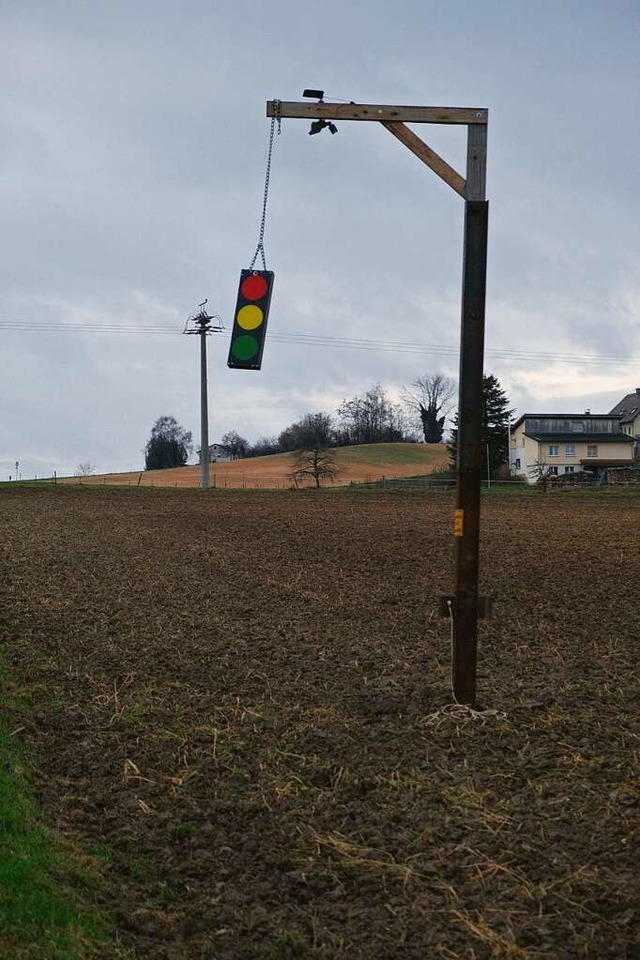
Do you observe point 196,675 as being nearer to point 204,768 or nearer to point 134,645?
point 134,645

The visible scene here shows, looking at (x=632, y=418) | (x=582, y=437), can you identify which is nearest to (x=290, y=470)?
(x=582, y=437)

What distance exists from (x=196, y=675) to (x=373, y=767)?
2.84 m

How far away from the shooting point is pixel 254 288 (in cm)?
713

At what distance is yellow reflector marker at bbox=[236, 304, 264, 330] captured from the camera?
699 centimetres

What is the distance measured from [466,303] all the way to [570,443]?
7698 centimetres

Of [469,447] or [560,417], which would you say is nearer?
[469,447]

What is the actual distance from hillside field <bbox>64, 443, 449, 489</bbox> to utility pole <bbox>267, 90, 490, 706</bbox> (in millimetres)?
64128

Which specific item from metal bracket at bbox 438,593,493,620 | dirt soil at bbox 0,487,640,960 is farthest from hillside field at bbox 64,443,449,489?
metal bracket at bbox 438,593,493,620

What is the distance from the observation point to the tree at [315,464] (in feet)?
227

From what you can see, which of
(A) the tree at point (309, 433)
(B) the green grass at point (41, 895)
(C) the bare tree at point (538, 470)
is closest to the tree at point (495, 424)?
(C) the bare tree at point (538, 470)

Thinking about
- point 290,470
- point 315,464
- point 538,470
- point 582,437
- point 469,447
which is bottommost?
point 469,447

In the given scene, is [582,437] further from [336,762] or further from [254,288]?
[336,762]

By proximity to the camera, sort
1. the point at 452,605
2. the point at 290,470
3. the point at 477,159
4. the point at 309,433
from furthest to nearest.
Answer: the point at 309,433
the point at 290,470
the point at 452,605
the point at 477,159

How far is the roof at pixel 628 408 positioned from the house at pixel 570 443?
124cm
